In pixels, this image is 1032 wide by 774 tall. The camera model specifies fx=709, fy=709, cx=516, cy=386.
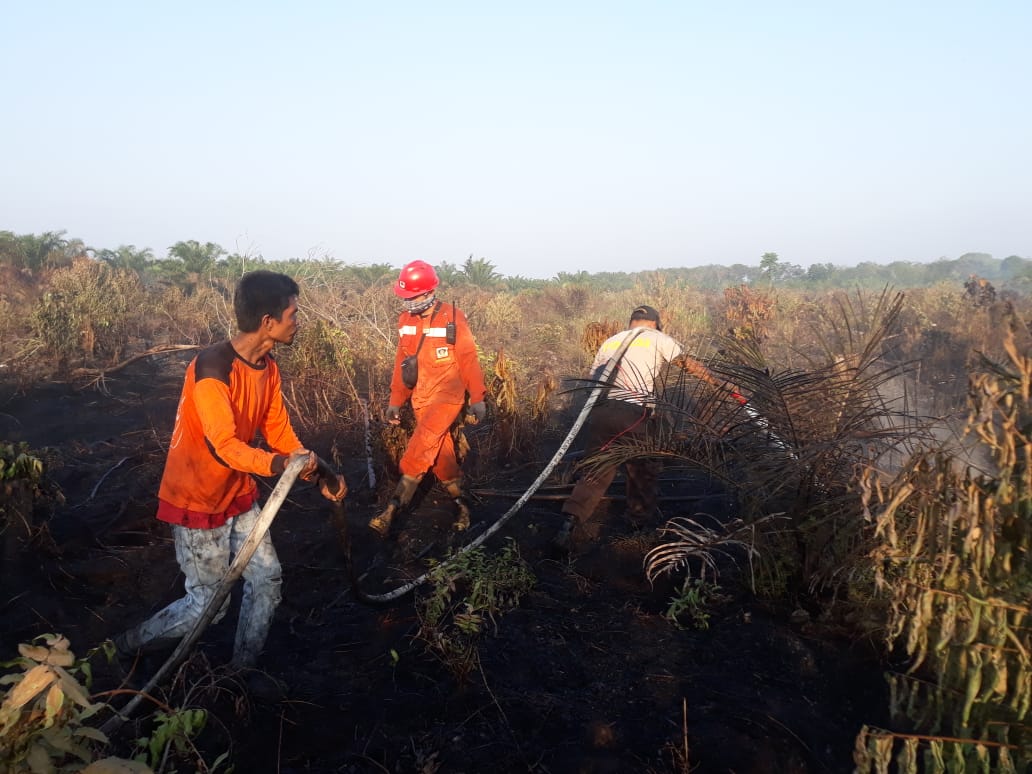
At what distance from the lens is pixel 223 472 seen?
324 centimetres

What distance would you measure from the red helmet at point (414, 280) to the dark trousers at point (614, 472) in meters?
1.56

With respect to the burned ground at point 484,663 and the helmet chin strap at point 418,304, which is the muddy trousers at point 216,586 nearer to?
the burned ground at point 484,663

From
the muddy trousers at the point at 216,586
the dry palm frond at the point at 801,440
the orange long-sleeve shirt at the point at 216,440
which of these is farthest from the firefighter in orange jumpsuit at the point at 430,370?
the orange long-sleeve shirt at the point at 216,440

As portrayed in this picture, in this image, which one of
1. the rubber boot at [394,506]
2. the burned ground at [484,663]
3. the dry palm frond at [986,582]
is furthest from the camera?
the rubber boot at [394,506]

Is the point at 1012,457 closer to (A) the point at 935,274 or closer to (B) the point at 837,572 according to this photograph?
(B) the point at 837,572

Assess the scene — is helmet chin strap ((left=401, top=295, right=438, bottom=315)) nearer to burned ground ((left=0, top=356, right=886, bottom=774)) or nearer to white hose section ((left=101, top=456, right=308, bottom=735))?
burned ground ((left=0, top=356, right=886, bottom=774))

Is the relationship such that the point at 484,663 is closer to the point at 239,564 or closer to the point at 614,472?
the point at 239,564

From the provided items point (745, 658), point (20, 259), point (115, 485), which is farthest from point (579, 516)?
point (20, 259)

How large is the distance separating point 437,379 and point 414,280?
29.6 inches

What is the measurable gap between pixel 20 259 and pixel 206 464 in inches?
693

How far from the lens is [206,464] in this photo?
10.6 feet

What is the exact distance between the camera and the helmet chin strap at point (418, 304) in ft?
17.4

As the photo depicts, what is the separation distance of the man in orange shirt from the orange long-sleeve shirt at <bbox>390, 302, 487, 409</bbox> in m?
1.93

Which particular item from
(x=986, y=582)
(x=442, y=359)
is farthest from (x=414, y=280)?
(x=986, y=582)
